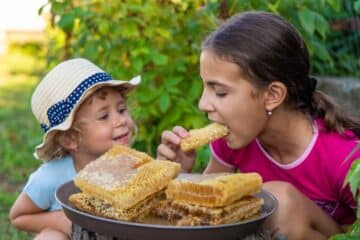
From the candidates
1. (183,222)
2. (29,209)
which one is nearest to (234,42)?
(183,222)

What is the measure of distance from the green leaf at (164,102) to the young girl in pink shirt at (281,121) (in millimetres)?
1105

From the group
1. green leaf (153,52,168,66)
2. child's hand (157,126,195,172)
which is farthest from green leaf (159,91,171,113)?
child's hand (157,126,195,172)

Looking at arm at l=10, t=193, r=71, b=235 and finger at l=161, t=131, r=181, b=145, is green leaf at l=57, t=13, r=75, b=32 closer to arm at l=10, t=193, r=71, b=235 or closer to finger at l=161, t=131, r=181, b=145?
arm at l=10, t=193, r=71, b=235

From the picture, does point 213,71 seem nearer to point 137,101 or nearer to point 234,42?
point 234,42

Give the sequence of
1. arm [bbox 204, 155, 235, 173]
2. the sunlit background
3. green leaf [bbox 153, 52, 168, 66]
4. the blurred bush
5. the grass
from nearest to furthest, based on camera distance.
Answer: arm [bbox 204, 155, 235, 173]
green leaf [bbox 153, 52, 168, 66]
the blurred bush
the grass
the sunlit background

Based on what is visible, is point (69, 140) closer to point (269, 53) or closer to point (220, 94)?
point (220, 94)

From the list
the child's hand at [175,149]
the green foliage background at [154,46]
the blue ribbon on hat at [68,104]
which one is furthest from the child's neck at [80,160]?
the green foliage background at [154,46]

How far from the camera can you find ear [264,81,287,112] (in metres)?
3.31

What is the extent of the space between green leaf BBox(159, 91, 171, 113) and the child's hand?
1142 mm

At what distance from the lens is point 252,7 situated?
4.25m

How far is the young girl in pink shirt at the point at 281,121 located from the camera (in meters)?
3.23

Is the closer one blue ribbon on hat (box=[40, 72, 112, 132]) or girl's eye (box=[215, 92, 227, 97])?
girl's eye (box=[215, 92, 227, 97])

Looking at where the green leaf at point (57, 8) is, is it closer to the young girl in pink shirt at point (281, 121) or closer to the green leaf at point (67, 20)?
the green leaf at point (67, 20)

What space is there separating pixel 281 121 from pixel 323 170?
0.27m
